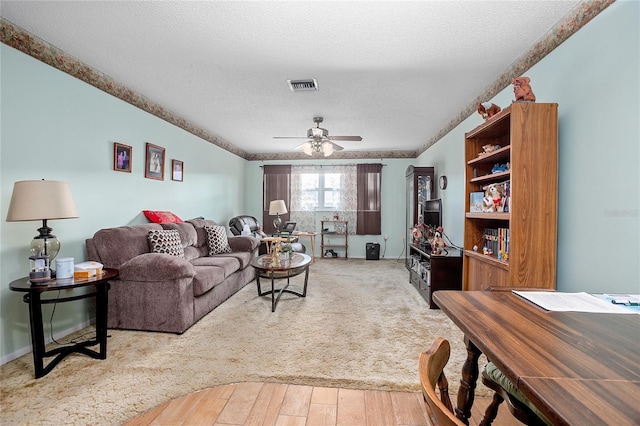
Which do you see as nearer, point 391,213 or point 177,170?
point 177,170

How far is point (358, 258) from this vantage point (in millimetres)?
6938

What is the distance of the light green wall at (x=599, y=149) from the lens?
64.2 inches

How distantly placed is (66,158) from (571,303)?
3717mm

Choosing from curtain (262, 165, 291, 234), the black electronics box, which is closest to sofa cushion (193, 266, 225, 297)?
curtain (262, 165, 291, 234)

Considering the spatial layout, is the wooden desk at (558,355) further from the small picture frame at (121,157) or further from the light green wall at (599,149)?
the small picture frame at (121,157)

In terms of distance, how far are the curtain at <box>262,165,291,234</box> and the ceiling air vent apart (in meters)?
3.88

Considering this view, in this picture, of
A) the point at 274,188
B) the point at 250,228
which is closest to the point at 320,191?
the point at 274,188

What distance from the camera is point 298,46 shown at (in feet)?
8.00

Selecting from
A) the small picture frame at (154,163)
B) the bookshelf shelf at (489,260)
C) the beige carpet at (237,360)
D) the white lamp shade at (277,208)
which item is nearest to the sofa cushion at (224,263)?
the beige carpet at (237,360)

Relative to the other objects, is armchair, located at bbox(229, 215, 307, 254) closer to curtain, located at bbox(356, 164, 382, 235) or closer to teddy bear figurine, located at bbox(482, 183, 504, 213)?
curtain, located at bbox(356, 164, 382, 235)

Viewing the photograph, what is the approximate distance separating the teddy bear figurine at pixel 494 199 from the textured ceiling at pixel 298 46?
3.72 feet

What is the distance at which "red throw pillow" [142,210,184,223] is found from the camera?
3770mm

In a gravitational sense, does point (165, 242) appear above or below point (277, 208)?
below

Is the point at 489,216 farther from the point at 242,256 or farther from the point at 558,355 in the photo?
the point at 242,256
